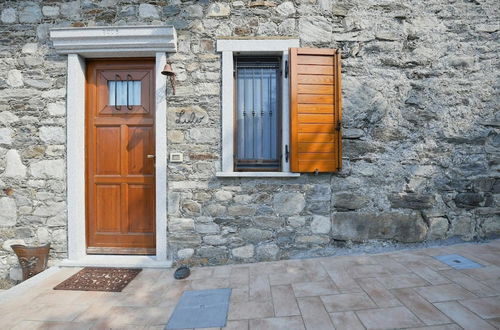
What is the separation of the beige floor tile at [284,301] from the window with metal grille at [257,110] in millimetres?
1294

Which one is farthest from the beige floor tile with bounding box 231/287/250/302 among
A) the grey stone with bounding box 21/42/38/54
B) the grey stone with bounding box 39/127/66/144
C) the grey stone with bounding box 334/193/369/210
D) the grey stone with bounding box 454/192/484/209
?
the grey stone with bounding box 21/42/38/54

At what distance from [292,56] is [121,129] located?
214 cm

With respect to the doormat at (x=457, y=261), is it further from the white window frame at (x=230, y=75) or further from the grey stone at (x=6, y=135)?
the grey stone at (x=6, y=135)

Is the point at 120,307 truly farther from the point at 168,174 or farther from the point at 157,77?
the point at 157,77

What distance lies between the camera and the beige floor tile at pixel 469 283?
6.59 ft

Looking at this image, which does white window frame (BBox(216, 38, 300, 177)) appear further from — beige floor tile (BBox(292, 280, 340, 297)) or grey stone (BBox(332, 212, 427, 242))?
beige floor tile (BBox(292, 280, 340, 297))

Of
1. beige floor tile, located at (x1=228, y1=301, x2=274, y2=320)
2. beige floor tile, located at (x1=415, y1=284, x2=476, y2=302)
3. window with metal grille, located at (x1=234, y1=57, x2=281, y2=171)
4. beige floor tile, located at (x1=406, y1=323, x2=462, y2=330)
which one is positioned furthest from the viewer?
window with metal grille, located at (x1=234, y1=57, x2=281, y2=171)

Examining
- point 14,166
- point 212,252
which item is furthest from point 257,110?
point 14,166

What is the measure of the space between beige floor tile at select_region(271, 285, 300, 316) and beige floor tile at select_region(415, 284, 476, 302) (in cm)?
105

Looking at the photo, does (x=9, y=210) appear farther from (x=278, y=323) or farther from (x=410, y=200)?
(x=410, y=200)

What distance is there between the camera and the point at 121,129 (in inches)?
115

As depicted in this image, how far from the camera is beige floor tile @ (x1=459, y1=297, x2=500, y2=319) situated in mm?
1750

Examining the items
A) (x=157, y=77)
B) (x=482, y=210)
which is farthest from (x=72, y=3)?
(x=482, y=210)

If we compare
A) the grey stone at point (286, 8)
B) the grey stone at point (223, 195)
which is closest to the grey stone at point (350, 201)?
the grey stone at point (223, 195)
